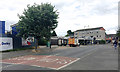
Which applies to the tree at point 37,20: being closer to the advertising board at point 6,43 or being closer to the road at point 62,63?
the advertising board at point 6,43

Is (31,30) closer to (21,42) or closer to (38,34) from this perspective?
(38,34)

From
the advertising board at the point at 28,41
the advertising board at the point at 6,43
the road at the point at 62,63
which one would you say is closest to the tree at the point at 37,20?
the advertising board at the point at 6,43

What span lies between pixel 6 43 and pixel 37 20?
22.3ft

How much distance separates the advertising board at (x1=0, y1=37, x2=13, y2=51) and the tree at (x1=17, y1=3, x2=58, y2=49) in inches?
106

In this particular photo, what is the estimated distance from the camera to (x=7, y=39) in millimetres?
20375

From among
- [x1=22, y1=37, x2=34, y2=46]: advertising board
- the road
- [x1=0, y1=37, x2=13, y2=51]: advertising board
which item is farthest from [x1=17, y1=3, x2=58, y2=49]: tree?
the road

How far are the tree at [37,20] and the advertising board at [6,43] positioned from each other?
8.81ft

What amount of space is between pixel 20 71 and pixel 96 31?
76.4 metres

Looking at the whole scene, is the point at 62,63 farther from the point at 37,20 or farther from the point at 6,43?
the point at 6,43

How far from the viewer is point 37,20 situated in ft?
61.9

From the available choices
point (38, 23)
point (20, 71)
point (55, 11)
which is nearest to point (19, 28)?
point (38, 23)

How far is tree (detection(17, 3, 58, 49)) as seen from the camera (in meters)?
18.7

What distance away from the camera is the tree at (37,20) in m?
18.7

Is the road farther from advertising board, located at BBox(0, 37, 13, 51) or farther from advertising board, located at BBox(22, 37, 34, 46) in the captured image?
advertising board, located at BBox(22, 37, 34, 46)
